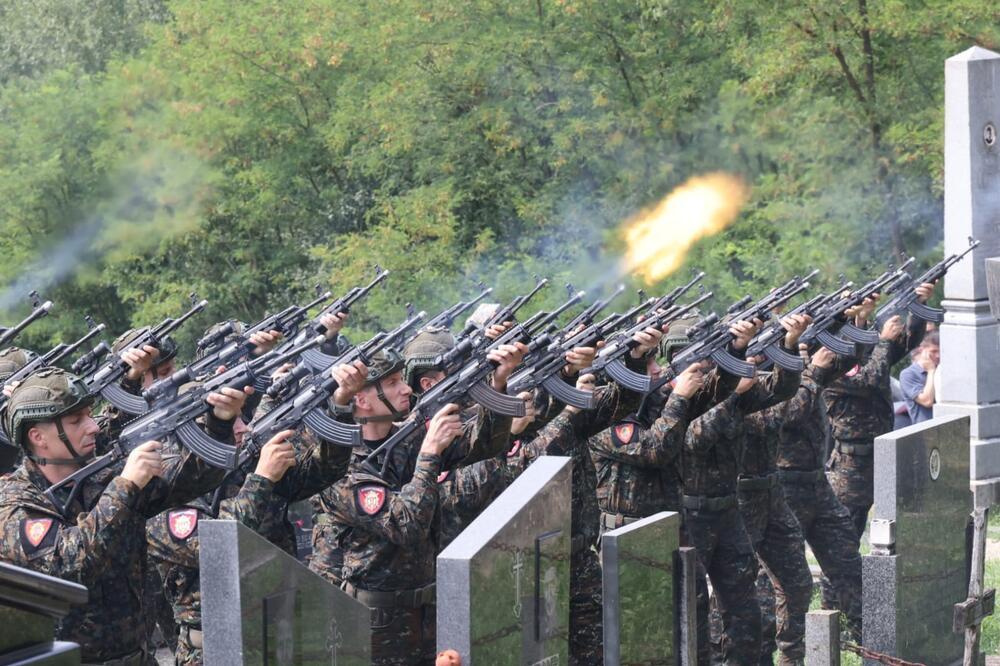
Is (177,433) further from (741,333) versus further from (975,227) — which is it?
(975,227)

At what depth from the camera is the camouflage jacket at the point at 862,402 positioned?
11773 mm

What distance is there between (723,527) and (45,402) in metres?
4.07

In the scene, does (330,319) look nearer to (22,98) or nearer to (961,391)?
(961,391)

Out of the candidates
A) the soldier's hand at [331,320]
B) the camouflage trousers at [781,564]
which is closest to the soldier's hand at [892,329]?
the camouflage trousers at [781,564]

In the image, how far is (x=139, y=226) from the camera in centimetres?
2152

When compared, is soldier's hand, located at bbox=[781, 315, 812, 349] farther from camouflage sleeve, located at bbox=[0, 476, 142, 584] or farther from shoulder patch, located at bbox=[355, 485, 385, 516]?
camouflage sleeve, located at bbox=[0, 476, 142, 584]

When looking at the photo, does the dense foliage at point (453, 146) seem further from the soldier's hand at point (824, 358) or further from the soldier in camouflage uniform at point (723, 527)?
the soldier in camouflage uniform at point (723, 527)

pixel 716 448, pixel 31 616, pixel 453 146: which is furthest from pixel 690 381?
pixel 453 146

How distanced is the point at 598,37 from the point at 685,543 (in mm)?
11730

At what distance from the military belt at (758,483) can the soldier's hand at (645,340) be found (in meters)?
1.25

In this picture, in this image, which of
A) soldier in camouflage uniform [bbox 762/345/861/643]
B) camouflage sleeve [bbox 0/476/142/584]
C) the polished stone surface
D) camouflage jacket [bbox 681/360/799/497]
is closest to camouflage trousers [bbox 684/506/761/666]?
camouflage jacket [bbox 681/360/799/497]

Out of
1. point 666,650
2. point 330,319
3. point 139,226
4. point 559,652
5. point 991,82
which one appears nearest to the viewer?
point 559,652

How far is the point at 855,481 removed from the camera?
1180 cm

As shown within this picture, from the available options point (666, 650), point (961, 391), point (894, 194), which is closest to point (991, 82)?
point (961, 391)
